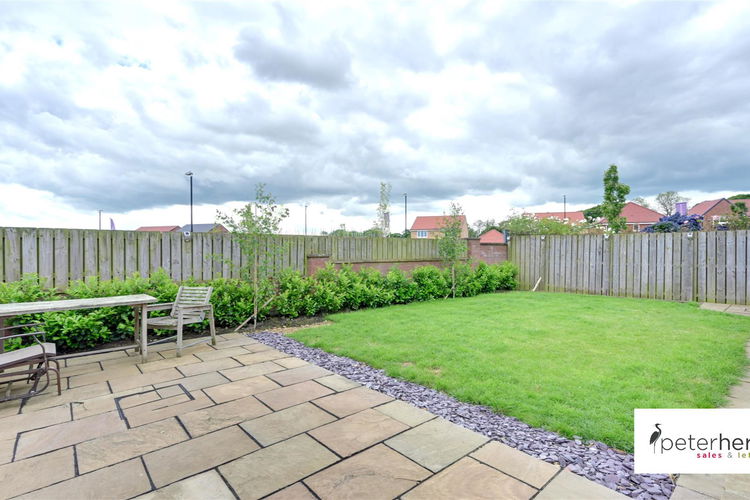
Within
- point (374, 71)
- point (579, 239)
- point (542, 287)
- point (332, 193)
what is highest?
point (374, 71)

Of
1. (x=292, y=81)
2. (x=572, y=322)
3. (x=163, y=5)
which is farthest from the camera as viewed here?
(x=292, y=81)

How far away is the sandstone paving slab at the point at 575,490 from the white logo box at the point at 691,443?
29cm

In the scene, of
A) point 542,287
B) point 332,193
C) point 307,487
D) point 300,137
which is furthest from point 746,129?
point 332,193

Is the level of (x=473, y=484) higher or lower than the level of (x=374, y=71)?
lower

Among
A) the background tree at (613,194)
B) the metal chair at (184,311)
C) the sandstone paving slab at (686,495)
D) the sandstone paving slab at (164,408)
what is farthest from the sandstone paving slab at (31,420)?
the background tree at (613,194)

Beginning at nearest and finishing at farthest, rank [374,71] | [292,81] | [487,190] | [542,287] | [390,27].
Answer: [390,27] < [292,81] < [374,71] < [542,287] < [487,190]

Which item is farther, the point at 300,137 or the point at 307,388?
the point at 300,137

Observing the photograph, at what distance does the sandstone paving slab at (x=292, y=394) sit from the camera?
2.45 m

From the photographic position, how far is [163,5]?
418cm

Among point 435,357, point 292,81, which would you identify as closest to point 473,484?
point 435,357

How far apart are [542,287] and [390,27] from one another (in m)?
8.07

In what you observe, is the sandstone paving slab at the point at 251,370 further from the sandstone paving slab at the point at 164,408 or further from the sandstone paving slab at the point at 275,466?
the sandstone paving slab at the point at 275,466

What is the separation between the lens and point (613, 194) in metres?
18.9

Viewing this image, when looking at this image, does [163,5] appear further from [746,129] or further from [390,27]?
[746,129]
